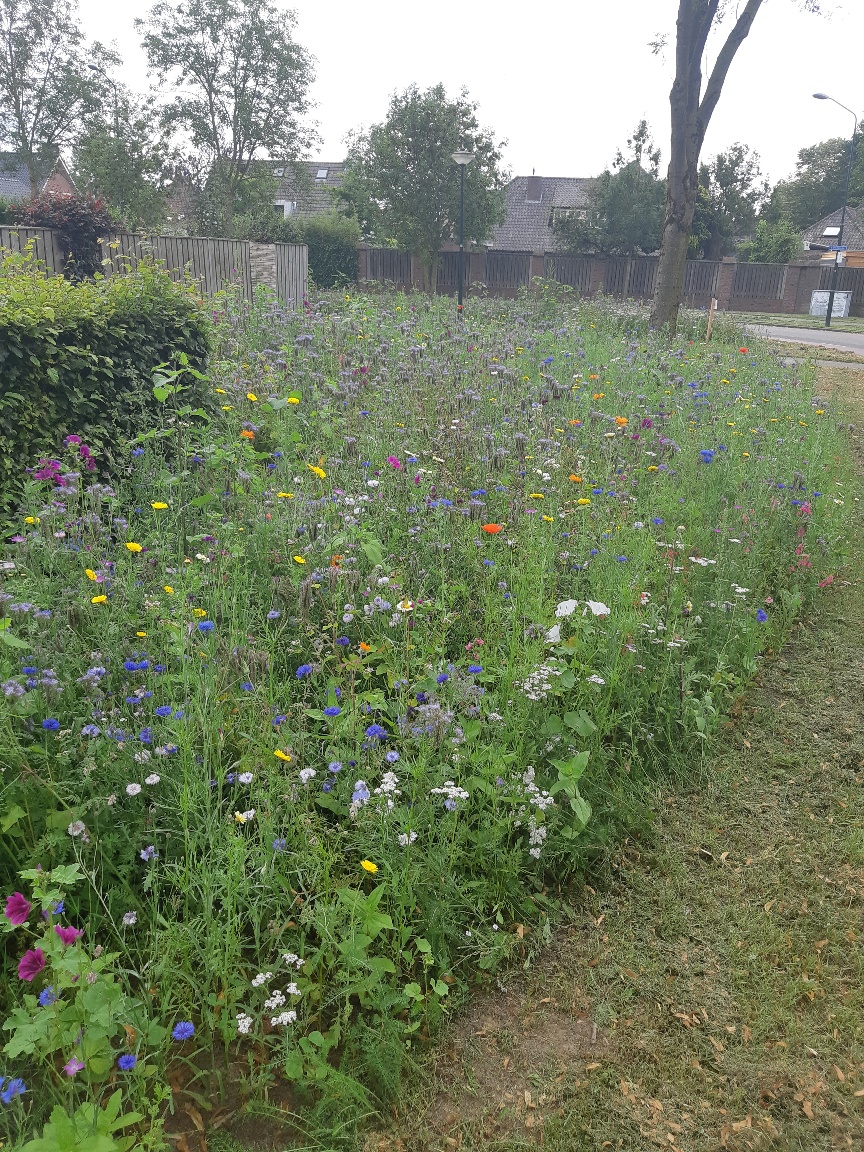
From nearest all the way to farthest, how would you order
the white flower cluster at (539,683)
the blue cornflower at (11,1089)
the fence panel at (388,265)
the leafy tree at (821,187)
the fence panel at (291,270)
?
1. the blue cornflower at (11,1089)
2. the white flower cluster at (539,683)
3. the fence panel at (291,270)
4. the fence panel at (388,265)
5. the leafy tree at (821,187)

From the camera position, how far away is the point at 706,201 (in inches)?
1628

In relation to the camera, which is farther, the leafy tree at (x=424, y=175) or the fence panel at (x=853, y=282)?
the fence panel at (x=853, y=282)

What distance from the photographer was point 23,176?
1988 inches

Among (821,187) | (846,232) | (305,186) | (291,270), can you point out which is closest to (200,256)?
(291,270)

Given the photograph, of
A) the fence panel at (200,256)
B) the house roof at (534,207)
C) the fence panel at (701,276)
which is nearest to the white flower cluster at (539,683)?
the fence panel at (200,256)

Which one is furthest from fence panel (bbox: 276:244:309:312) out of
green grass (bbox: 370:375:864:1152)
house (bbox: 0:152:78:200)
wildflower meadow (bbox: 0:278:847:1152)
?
house (bbox: 0:152:78:200)

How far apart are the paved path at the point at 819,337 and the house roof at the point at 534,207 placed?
913 inches

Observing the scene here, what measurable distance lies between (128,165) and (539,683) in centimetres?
3544

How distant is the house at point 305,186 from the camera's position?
114 feet

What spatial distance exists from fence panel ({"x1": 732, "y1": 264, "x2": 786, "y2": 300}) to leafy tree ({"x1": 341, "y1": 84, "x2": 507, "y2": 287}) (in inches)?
588

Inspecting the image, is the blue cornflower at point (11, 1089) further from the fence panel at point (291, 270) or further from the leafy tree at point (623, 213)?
the leafy tree at point (623, 213)

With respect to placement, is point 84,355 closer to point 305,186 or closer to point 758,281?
point 305,186

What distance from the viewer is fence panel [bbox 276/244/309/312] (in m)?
15.3

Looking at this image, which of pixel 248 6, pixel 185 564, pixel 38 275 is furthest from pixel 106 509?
pixel 248 6
